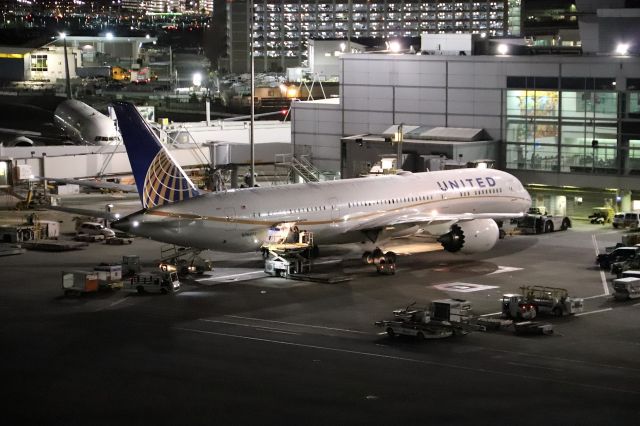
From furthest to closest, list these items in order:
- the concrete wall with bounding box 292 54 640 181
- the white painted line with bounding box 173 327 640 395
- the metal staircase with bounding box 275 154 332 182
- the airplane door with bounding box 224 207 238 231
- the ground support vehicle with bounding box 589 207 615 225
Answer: the metal staircase with bounding box 275 154 332 182 < the concrete wall with bounding box 292 54 640 181 < the ground support vehicle with bounding box 589 207 615 225 < the airplane door with bounding box 224 207 238 231 < the white painted line with bounding box 173 327 640 395

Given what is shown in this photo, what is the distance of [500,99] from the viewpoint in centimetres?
8344

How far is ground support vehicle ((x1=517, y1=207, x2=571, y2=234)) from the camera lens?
73.5 m

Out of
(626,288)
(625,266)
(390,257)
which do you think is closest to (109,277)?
(390,257)

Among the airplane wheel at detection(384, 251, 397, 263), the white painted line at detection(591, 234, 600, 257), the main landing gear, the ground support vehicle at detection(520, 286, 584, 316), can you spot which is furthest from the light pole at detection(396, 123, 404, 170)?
the ground support vehicle at detection(520, 286, 584, 316)

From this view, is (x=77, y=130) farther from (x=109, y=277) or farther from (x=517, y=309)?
(x=517, y=309)

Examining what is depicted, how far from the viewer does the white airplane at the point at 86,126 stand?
107750mm

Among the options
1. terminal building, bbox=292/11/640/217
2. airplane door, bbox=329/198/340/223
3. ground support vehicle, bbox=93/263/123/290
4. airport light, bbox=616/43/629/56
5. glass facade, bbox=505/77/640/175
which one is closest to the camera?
ground support vehicle, bbox=93/263/123/290

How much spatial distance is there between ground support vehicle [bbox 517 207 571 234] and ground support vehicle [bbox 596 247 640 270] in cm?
1278

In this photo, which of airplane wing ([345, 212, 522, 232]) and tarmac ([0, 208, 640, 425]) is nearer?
tarmac ([0, 208, 640, 425])

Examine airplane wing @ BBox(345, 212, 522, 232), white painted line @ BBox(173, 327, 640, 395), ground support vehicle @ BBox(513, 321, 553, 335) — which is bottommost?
white painted line @ BBox(173, 327, 640, 395)

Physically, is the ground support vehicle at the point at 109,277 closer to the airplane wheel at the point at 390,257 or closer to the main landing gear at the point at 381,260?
the main landing gear at the point at 381,260

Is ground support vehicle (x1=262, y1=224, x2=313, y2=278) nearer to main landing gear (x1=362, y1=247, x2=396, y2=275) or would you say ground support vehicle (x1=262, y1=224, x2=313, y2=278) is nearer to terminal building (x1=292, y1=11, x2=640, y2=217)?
main landing gear (x1=362, y1=247, x2=396, y2=275)

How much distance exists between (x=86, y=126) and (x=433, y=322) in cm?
7064

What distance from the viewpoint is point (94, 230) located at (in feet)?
230
